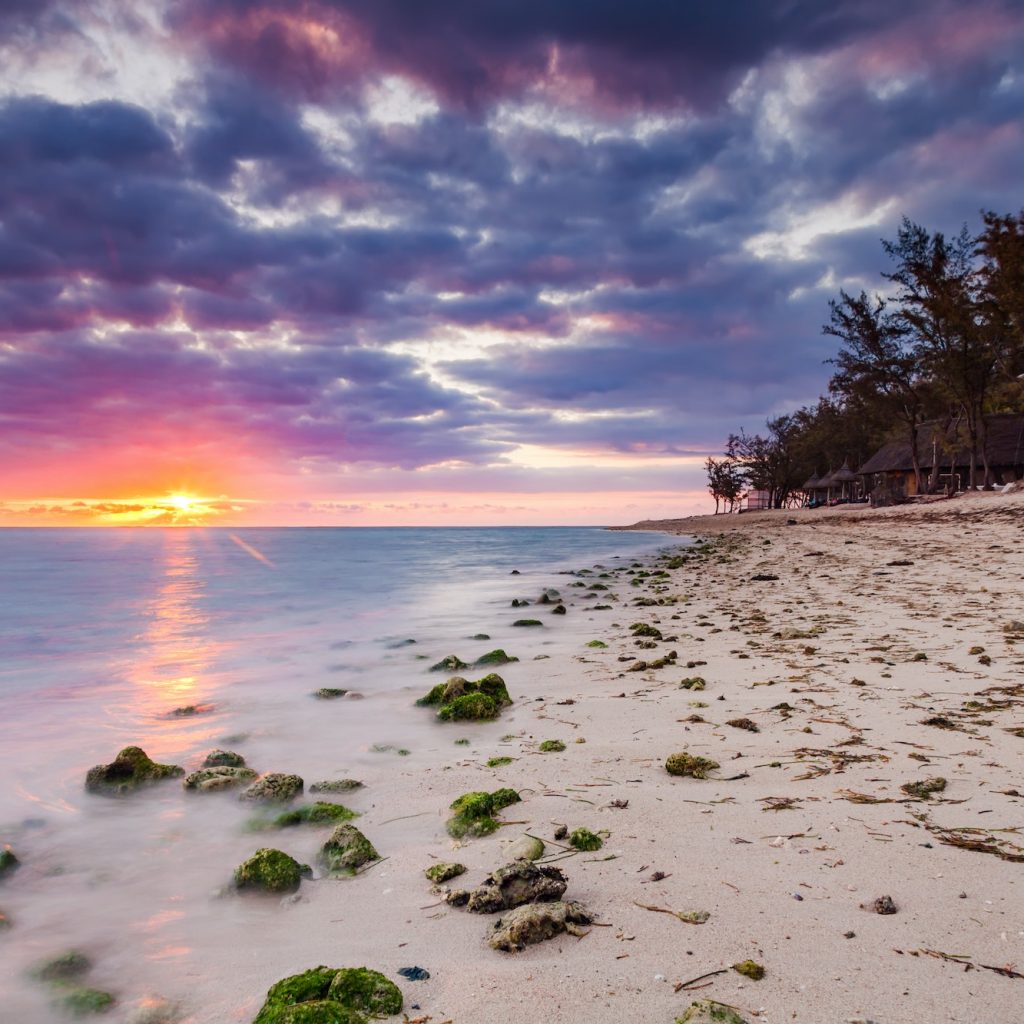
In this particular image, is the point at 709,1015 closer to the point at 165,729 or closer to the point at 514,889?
the point at 514,889

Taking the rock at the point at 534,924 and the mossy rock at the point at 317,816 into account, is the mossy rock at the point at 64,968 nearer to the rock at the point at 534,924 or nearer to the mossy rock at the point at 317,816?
the mossy rock at the point at 317,816

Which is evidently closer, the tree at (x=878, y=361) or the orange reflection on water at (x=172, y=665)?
the orange reflection on water at (x=172, y=665)

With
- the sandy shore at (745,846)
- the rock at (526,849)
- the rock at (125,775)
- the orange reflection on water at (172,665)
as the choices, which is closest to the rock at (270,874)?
the sandy shore at (745,846)

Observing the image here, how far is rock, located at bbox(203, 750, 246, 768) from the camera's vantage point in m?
4.92

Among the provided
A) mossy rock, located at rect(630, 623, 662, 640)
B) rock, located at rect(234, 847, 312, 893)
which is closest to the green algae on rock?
rock, located at rect(234, 847, 312, 893)

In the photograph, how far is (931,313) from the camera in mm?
36500

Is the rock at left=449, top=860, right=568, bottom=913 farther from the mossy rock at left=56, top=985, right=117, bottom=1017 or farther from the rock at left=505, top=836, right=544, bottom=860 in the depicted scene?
the mossy rock at left=56, top=985, right=117, bottom=1017

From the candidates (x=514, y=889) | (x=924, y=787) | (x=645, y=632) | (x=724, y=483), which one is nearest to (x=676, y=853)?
(x=514, y=889)

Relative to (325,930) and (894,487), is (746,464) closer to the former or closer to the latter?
(894,487)

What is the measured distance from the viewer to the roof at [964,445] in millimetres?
43422

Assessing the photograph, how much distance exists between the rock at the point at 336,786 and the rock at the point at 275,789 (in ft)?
0.32

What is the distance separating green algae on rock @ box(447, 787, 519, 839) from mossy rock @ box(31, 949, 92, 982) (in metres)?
1.54

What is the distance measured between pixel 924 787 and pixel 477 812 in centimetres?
214

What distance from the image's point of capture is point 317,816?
12.4 feet
